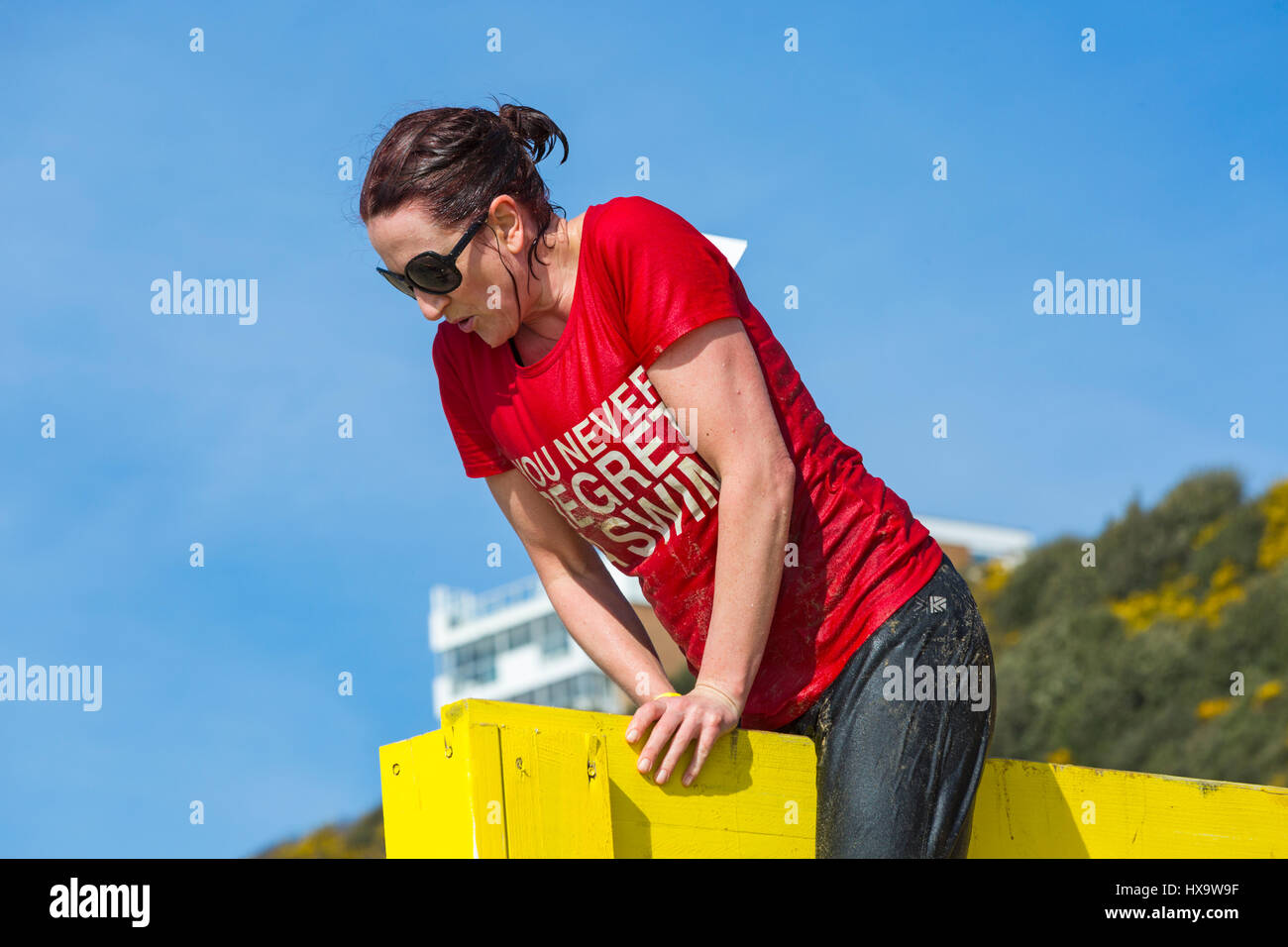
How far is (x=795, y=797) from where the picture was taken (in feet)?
9.21

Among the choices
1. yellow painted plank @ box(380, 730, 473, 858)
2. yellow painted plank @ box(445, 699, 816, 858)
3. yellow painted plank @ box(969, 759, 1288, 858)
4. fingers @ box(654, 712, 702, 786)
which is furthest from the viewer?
yellow painted plank @ box(969, 759, 1288, 858)

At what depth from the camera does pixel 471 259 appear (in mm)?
2824

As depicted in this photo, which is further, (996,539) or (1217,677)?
(996,539)

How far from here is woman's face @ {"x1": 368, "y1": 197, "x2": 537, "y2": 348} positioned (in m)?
2.79

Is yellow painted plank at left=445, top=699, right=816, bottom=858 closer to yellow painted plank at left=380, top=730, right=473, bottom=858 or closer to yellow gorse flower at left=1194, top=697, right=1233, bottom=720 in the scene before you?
yellow painted plank at left=380, top=730, right=473, bottom=858

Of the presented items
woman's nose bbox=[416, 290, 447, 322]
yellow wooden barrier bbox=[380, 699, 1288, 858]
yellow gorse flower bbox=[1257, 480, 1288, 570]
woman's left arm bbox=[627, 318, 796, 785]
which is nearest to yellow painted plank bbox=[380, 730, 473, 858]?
yellow wooden barrier bbox=[380, 699, 1288, 858]

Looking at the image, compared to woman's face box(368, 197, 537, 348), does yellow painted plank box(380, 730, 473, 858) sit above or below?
below

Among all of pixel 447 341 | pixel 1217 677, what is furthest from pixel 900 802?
pixel 1217 677

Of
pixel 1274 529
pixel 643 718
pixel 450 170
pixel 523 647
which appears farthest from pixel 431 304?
pixel 523 647

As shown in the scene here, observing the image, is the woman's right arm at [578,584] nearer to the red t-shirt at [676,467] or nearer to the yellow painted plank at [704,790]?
the red t-shirt at [676,467]

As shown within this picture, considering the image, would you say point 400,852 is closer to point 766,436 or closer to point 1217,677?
point 766,436

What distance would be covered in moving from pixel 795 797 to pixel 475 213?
124cm
